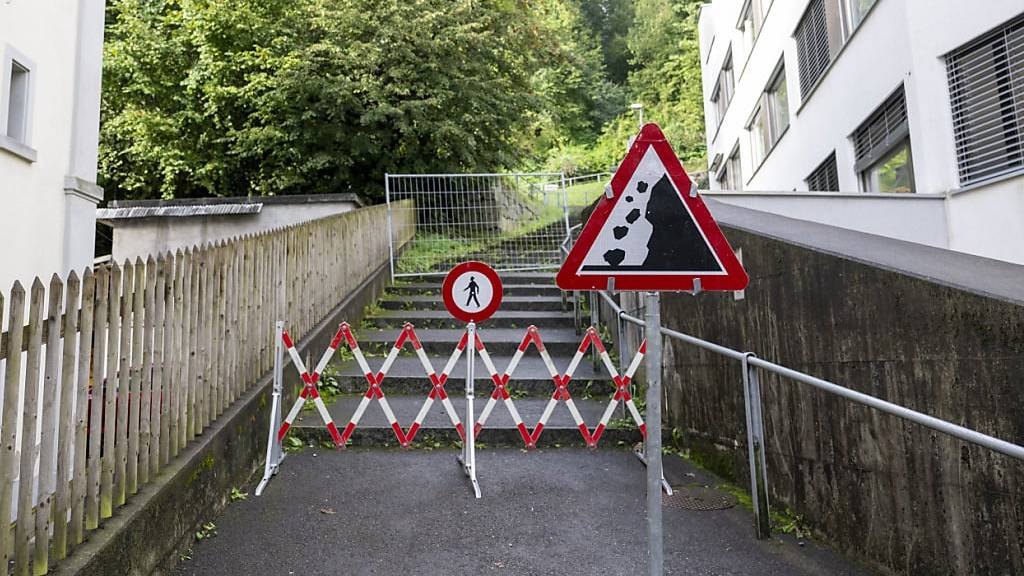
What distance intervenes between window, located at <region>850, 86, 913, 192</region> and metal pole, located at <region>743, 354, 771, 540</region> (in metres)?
6.58

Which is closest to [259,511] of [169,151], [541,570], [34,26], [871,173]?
[541,570]

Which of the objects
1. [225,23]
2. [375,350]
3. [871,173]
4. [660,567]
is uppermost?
[225,23]

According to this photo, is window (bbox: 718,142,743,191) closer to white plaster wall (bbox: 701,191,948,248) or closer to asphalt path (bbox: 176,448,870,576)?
white plaster wall (bbox: 701,191,948,248)

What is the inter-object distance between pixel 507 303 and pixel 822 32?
8247mm

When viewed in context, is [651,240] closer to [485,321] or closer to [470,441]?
[470,441]

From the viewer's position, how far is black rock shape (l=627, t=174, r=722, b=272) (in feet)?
7.84

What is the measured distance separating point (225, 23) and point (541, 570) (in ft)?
56.5

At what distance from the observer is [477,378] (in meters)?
6.51

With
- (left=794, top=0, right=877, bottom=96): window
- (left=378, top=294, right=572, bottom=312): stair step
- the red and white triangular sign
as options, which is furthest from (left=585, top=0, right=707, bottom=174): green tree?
the red and white triangular sign

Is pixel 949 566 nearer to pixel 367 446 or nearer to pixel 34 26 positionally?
pixel 367 446

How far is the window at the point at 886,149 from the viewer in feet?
28.1

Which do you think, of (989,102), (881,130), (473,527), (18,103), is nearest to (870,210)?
(989,102)

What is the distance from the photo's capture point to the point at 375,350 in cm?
748

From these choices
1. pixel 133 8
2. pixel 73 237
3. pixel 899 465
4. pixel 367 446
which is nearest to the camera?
pixel 899 465
